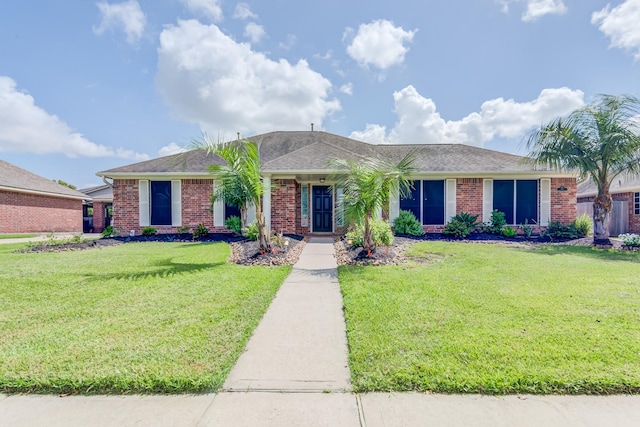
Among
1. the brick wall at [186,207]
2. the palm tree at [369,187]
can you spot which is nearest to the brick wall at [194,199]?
the brick wall at [186,207]

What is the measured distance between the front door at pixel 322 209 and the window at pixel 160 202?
6.50 m

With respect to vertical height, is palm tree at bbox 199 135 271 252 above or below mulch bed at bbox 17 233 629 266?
above

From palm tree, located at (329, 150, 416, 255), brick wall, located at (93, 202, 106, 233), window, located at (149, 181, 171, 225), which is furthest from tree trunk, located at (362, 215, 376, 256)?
brick wall, located at (93, 202, 106, 233)

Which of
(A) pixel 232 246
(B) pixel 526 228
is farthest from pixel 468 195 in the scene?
(A) pixel 232 246

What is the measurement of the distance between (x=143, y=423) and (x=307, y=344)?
1643 millimetres

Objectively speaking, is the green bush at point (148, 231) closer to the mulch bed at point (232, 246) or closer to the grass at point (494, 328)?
the mulch bed at point (232, 246)

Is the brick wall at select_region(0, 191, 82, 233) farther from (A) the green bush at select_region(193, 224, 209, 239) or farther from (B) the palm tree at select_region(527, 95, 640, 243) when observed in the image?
(B) the palm tree at select_region(527, 95, 640, 243)

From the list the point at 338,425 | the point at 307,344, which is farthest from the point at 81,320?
the point at 338,425

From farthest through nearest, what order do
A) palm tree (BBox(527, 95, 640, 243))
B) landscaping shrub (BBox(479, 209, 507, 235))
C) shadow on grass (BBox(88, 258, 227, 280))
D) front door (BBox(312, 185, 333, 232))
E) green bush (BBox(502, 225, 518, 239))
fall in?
front door (BBox(312, 185, 333, 232)) → landscaping shrub (BBox(479, 209, 507, 235)) → green bush (BBox(502, 225, 518, 239)) → palm tree (BBox(527, 95, 640, 243)) → shadow on grass (BBox(88, 258, 227, 280))

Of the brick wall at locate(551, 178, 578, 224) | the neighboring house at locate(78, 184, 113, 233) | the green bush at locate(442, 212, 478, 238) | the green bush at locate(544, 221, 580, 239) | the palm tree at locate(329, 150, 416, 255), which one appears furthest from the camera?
the neighboring house at locate(78, 184, 113, 233)

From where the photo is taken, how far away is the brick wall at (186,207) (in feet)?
42.4

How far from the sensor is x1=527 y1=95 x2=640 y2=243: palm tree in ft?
32.6

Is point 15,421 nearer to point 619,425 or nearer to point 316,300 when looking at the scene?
point 316,300

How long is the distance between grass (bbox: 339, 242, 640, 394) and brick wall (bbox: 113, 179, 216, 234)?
864 centimetres
